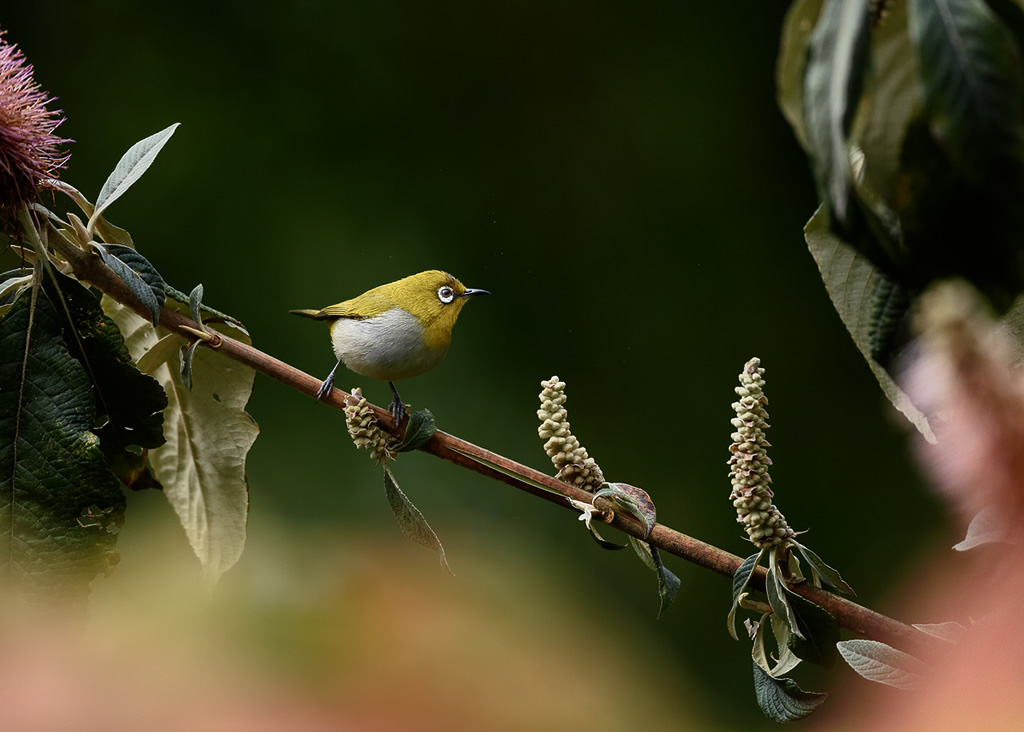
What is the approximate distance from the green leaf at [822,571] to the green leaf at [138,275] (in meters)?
0.27

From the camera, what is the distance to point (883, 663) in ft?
1.07

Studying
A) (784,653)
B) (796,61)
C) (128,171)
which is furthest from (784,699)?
(128,171)

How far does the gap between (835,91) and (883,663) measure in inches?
8.1

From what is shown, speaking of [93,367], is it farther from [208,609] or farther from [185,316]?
[208,609]

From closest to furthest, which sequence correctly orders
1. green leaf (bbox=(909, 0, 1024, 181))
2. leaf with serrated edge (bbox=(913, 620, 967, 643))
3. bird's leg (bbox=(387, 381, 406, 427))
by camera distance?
green leaf (bbox=(909, 0, 1024, 181)), leaf with serrated edge (bbox=(913, 620, 967, 643)), bird's leg (bbox=(387, 381, 406, 427))

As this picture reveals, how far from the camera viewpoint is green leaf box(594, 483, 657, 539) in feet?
1.20

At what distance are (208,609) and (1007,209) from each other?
173 mm

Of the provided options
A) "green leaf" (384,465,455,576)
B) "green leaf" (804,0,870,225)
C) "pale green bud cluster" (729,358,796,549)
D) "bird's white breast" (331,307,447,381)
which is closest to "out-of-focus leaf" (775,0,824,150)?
"green leaf" (804,0,870,225)

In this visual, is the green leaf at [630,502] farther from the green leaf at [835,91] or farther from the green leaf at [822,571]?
the green leaf at [835,91]

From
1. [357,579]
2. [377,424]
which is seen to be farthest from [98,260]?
[357,579]

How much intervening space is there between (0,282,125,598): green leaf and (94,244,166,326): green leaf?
37 mm

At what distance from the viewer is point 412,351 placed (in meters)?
0.56

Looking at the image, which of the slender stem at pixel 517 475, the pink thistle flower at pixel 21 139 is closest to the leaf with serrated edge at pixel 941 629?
the slender stem at pixel 517 475

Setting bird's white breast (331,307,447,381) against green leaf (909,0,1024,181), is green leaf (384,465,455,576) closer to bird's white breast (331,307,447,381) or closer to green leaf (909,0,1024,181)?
bird's white breast (331,307,447,381)
